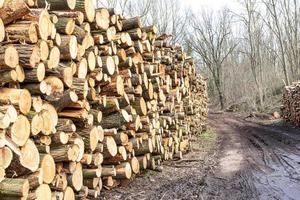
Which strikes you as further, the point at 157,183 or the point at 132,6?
the point at 132,6

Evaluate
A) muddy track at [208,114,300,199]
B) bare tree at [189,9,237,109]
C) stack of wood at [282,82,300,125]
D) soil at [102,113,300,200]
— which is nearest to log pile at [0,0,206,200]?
soil at [102,113,300,200]

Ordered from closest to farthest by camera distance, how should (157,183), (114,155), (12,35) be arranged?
(12,35) < (114,155) < (157,183)

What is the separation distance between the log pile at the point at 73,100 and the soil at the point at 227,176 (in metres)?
0.44

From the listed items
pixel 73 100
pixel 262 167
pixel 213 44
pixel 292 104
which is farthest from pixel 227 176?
pixel 213 44

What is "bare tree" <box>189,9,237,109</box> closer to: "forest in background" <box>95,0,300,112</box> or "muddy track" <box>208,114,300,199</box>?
"forest in background" <box>95,0,300,112</box>

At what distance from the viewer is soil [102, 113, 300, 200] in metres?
8.21

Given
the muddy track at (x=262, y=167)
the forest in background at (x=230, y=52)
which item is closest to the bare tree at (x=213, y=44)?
the forest in background at (x=230, y=52)

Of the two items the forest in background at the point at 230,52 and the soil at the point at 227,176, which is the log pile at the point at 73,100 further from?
the forest in background at the point at 230,52

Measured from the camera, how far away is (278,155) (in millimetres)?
12805

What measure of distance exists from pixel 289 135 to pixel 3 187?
14.6m

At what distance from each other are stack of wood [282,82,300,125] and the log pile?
39.6 feet

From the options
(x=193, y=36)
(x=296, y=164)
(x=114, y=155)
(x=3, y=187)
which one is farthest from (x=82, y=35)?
(x=193, y=36)

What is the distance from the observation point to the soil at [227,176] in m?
8.21

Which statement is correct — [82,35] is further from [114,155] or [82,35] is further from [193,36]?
[193,36]
